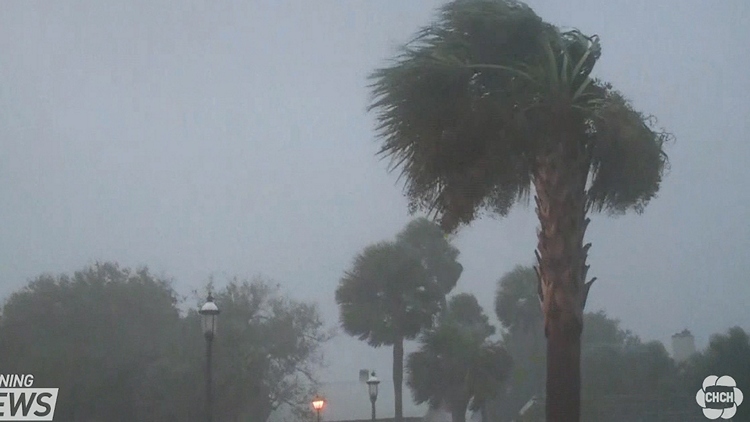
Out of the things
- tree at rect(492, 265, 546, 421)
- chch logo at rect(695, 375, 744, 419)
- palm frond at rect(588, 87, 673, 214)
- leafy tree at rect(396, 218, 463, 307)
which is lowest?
chch logo at rect(695, 375, 744, 419)

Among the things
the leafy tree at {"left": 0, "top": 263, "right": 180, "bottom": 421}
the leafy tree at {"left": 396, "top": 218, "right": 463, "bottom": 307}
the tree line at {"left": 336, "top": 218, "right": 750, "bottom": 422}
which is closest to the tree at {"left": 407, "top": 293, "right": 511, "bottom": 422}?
the tree line at {"left": 336, "top": 218, "right": 750, "bottom": 422}

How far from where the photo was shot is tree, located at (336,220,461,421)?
26703 millimetres

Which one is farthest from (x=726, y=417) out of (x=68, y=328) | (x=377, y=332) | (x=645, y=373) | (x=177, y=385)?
(x=68, y=328)

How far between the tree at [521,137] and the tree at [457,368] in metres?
16.8

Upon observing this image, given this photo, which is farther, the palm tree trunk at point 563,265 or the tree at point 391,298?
the tree at point 391,298

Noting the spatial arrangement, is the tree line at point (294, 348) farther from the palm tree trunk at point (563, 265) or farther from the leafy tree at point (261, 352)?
the palm tree trunk at point (563, 265)

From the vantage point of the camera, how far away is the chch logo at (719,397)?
54.7 feet

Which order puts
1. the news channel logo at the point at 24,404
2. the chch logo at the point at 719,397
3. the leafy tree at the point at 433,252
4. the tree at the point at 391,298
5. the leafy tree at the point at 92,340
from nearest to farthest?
the news channel logo at the point at 24,404 < the chch logo at the point at 719,397 < the leafy tree at the point at 92,340 < the tree at the point at 391,298 < the leafy tree at the point at 433,252

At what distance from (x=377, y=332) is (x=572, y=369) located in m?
18.6

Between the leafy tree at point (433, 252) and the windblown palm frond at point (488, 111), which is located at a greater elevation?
the leafy tree at point (433, 252)

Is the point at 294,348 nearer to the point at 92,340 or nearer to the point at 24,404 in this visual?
the point at 92,340

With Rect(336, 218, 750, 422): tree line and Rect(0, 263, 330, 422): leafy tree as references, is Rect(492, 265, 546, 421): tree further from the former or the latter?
Rect(0, 263, 330, 422): leafy tree

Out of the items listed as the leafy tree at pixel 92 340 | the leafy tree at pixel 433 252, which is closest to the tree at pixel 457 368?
the leafy tree at pixel 433 252

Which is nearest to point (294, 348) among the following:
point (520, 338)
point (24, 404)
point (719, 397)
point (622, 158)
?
point (520, 338)
